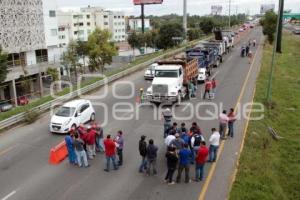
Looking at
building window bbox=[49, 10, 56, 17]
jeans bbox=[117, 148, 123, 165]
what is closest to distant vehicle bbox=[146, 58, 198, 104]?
jeans bbox=[117, 148, 123, 165]

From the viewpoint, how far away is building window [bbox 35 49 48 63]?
5481 cm

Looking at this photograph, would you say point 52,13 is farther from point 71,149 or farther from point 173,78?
point 71,149

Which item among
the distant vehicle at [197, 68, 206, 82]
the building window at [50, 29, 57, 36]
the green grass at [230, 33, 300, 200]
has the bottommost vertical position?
the green grass at [230, 33, 300, 200]

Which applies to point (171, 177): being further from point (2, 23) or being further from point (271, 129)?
point (2, 23)

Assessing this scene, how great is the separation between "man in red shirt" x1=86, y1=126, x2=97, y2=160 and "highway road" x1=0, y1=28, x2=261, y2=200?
35 centimetres

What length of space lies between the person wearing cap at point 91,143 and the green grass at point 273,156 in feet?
21.2

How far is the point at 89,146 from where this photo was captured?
1614cm

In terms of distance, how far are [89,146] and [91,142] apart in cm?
42

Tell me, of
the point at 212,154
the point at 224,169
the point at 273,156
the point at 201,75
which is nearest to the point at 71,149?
the point at 212,154

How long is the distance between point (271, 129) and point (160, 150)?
8343 millimetres

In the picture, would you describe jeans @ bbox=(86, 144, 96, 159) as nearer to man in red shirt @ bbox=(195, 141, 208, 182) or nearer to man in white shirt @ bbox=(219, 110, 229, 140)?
man in red shirt @ bbox=(195, 141, 208, 182)

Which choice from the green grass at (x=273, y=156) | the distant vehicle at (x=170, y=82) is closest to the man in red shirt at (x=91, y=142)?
the green grass at (x=273, y=156)

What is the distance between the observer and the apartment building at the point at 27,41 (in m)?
46.4

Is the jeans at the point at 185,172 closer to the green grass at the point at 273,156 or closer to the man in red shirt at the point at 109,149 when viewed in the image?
the green grass at the point at 273,156
